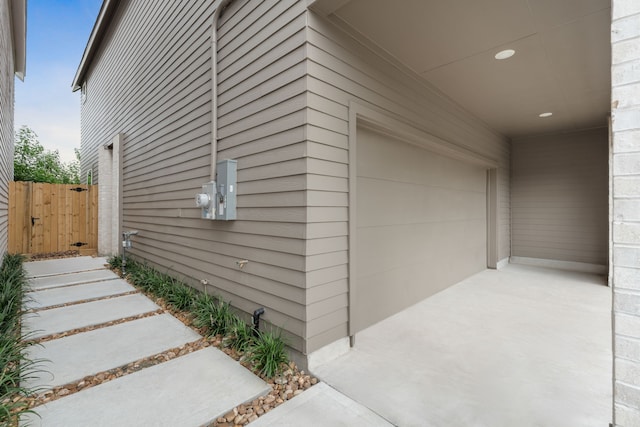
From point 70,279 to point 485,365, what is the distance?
19.3 feet

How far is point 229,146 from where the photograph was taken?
10.1 ft

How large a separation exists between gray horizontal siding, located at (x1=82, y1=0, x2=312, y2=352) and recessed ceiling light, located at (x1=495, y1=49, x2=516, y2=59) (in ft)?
7.20

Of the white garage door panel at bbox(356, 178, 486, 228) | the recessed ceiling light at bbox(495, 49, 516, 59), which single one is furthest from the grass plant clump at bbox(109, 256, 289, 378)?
the recessed ceiling light at bbox(495, 49, 516, 59)

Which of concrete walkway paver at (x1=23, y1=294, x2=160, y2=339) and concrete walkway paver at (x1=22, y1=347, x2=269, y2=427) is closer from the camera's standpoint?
concrete walkway paver at (x1=22, y1=347, x2=269, y2=427)

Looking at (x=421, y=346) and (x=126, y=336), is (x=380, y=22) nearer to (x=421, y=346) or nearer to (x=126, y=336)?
(x=421, y=346)

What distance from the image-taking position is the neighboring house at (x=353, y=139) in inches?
91.6

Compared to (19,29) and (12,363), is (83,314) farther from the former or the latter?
(19,29)

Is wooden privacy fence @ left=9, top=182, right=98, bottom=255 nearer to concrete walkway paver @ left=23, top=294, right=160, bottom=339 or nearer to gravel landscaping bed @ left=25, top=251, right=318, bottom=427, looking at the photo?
concrete walkway paver @ left=23, top=294, right=160, bottom=339

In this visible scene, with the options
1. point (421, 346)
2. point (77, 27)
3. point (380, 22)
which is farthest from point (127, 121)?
point (77, 27)

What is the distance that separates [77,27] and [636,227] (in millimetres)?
23792

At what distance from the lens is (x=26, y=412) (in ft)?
5.77

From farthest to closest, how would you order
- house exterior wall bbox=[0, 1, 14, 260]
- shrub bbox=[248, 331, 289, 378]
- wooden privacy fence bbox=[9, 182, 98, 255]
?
1. wooden privacy fence bbox=[9, 182, 98, 255]
2. house exterior wall bbox=[0, 1, 14, 260]
3. shrub bbox=[248, 331, 289, 378]

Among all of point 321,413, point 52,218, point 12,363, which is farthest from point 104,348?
point 52,218

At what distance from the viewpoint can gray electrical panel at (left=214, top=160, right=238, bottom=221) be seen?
2.92 metres
